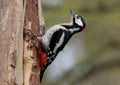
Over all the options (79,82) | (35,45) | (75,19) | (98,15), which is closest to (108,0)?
(98,15)

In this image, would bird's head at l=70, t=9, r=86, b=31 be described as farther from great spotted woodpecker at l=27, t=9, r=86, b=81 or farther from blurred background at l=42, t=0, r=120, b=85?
blurred background at l=42, t=0, r=120, b=85

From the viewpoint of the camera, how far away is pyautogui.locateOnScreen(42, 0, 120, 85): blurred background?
8.97 metres

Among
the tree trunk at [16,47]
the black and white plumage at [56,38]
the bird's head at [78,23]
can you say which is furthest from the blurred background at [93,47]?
the tree trunk at [16,47]

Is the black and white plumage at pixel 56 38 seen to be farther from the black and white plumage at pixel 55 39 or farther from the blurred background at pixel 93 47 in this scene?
the blurred background at pixel 93 47

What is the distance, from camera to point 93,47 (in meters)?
9.21

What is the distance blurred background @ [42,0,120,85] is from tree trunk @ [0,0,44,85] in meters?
4.00

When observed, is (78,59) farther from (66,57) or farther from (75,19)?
(75,19)

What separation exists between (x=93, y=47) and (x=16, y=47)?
472cm

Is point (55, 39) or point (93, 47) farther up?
point (55, 39)

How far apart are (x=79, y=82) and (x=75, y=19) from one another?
11.6 feet

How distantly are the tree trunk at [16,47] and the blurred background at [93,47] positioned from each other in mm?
4004

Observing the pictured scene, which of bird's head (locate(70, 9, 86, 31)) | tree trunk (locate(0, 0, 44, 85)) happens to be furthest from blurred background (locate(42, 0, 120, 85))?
tree trunk (locate(0, 0, 44, 85))

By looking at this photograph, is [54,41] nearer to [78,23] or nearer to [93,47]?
[78,23]

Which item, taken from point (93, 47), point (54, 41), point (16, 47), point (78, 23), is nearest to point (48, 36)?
point (54, 41)
